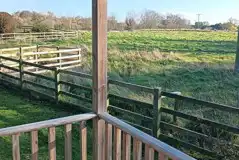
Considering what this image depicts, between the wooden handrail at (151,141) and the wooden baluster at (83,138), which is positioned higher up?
the wooden handrail at (151,141)

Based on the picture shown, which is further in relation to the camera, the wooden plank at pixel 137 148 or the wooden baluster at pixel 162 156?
the wooden plank at pixel 137 148

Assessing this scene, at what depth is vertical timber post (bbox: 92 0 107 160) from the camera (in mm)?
2381

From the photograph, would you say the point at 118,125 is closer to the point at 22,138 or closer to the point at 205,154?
the point at 205,154

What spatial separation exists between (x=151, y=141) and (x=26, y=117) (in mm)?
4301

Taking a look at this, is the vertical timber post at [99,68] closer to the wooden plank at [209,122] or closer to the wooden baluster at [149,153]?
the wooden baluster at [149,153]

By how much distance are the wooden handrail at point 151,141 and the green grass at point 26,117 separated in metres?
2.03

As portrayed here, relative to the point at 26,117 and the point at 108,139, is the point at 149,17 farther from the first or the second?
the point at 108,139

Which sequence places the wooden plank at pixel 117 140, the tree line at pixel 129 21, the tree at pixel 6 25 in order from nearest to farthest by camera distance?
the wooden plank at pixel 117 140, the tree line at pixel 129 21, the tree at pixel 6 25

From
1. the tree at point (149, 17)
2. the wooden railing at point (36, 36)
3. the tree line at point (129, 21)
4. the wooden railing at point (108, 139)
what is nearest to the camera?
the wooden railing at point (108, 139)

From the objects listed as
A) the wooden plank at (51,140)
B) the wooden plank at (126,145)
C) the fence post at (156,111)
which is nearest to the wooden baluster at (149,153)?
the wooden plank at (126,145)

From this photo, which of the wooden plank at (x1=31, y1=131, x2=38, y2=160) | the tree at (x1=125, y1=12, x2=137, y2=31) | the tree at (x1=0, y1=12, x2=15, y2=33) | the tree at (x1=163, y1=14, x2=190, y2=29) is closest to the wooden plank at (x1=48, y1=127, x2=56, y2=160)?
the wooden plank at (x1=31, y1=131, x2=38, y2=160)

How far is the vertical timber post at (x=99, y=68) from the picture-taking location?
2381 mm

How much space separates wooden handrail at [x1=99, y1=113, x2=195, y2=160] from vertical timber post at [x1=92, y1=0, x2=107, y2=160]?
90 mm

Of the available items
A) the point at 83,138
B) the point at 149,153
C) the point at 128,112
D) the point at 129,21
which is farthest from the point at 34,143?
the point at 129,21
